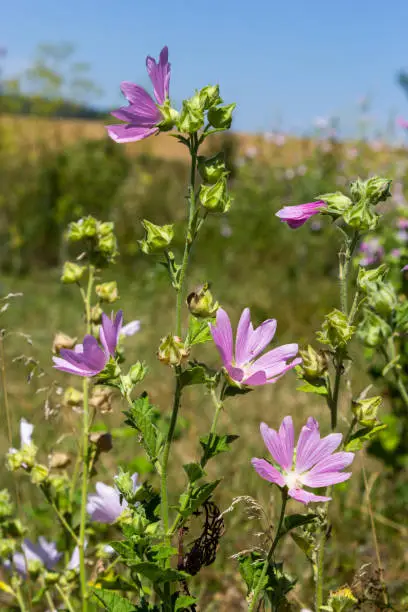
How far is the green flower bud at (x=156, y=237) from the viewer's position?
799mm

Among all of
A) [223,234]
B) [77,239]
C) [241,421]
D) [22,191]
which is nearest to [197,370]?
[77,239]

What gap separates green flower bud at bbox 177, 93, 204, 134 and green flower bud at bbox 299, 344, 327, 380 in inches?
10.6

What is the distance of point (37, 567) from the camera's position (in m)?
1.19

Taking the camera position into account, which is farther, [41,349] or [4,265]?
[4,265]

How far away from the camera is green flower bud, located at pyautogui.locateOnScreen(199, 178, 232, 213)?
783mm

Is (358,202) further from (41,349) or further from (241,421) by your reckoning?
(41,349)

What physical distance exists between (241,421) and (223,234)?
3.35 metres

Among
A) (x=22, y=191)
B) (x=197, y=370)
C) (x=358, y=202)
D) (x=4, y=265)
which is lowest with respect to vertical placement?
(x=4, y=265)

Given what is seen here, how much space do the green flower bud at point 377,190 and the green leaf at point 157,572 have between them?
45 cm

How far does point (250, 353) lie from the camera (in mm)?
814

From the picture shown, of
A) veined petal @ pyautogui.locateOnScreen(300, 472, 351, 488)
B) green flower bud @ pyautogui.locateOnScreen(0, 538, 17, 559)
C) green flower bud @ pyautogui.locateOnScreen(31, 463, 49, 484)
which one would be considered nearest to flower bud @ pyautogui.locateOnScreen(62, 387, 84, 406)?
→ green flower bud @ pyautogui.locateOnScreen(31, 463, 49, 484)

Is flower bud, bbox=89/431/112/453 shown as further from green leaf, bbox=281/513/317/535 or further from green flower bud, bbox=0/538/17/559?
green leaf, bbox=281/513/317/535

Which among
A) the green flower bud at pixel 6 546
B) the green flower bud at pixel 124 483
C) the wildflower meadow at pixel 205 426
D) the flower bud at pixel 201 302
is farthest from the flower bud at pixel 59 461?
the flower bud at pixel 201 302

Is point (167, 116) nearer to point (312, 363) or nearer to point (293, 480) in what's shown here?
point (312, 363)
